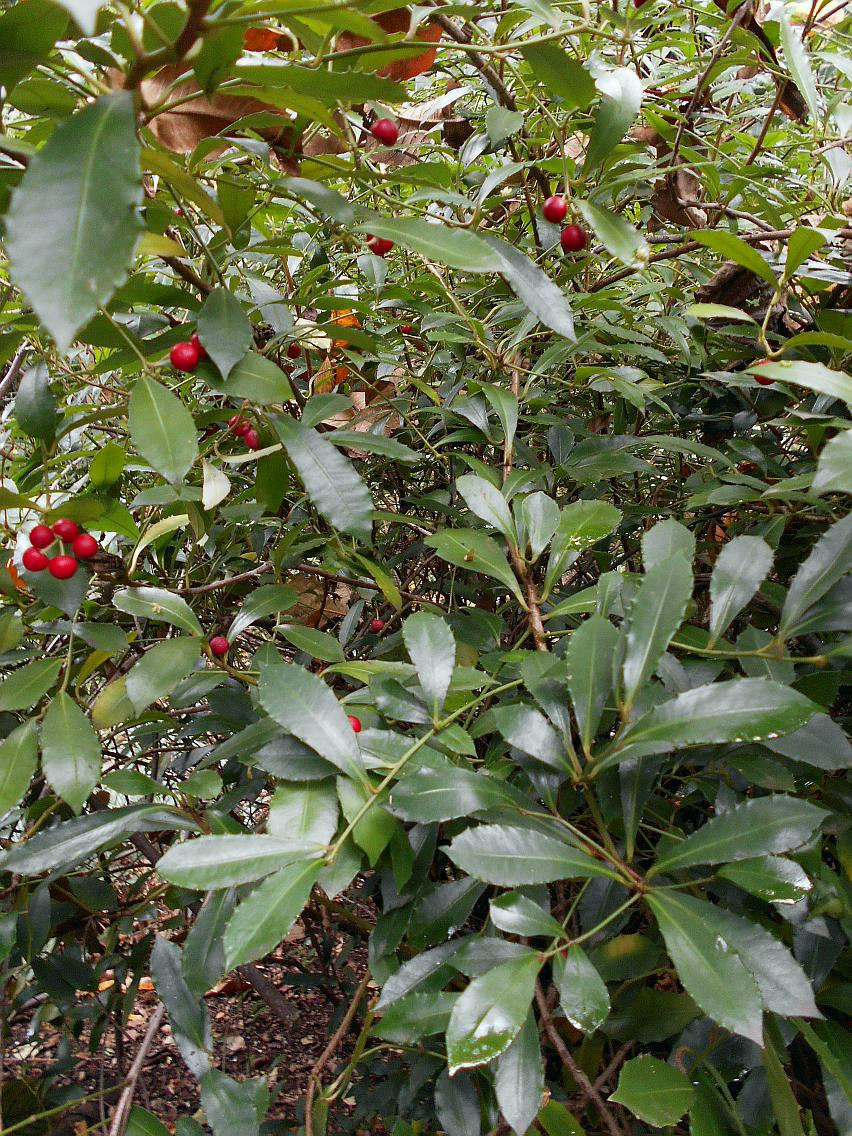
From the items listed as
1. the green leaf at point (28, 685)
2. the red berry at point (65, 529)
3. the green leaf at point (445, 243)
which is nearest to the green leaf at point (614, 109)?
the green leaf at point (445, 243)

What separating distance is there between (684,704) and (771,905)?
0.96 feet

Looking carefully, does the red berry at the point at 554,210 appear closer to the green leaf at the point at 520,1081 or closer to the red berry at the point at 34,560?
the red berry at the point at 34,560

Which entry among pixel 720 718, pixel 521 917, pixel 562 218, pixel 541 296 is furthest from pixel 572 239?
pixel 521 917

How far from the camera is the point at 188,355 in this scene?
0.72 m

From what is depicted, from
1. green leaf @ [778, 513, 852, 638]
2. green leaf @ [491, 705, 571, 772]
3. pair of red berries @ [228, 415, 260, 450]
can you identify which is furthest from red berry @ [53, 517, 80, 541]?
green leaf @ [778, 513, 852, 638]

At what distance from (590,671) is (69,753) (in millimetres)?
501

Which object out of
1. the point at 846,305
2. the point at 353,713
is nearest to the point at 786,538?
the point at 846,305

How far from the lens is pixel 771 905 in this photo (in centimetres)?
74

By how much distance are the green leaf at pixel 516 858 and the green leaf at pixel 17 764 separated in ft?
1.44

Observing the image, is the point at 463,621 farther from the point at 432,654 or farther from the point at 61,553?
the point at 61,553

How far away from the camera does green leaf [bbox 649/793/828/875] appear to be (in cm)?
58

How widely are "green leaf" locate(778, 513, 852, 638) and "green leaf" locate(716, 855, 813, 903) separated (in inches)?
7.6

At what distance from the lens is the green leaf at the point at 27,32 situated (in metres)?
0.52

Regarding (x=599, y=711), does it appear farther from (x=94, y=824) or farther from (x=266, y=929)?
(x=94, y=824)
